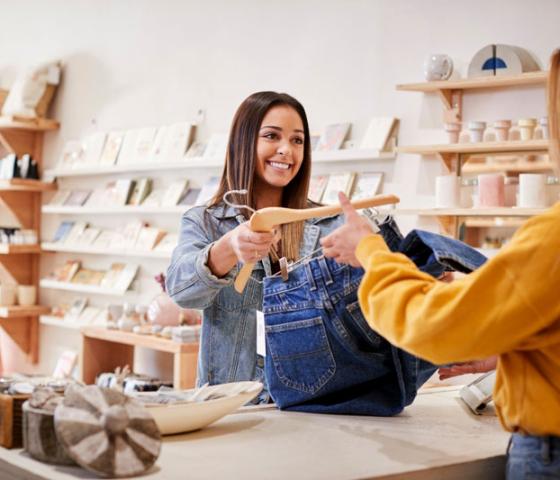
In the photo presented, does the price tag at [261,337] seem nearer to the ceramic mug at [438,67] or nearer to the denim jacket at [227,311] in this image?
the denim jacket at [227,311]

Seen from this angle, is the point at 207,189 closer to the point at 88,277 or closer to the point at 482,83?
the point at 88,277

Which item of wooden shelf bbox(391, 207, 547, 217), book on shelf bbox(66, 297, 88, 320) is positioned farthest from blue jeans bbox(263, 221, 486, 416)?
book on shelf bbox(66, 297, 88, 320)

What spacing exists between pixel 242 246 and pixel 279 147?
2.04 feet

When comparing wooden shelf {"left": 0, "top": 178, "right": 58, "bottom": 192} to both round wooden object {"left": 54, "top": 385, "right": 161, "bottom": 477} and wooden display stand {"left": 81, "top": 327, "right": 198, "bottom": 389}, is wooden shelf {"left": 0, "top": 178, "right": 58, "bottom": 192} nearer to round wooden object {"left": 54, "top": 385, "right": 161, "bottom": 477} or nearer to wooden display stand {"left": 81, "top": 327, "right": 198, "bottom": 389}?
wooden display stand {"left": 81, "top": 327, "right": 198, "bottom": 389}

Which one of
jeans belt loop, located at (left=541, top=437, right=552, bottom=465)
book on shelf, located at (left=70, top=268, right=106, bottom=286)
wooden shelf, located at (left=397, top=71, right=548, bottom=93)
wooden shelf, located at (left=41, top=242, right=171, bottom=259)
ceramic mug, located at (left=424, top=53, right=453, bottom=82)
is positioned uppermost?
ceramic mug, located at (left=424, top=53, right=453, bottom=82)

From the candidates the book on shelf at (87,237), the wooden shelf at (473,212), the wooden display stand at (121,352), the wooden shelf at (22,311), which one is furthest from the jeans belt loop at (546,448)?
the wooden shelf at (22,311)

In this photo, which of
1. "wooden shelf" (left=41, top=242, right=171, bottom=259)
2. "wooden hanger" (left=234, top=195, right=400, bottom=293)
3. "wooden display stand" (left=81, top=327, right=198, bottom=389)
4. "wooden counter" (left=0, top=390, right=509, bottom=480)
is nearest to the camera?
"wooden counter" (left=0, top=390, right=509, bottom=480)

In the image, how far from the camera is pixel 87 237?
6863 mm

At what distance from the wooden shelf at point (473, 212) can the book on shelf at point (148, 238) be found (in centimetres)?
201

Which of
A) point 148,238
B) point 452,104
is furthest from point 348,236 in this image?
point 148,238

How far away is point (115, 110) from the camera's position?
6.83m

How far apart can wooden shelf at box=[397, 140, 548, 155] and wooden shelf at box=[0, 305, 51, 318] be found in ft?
12.6

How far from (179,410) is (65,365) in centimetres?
527

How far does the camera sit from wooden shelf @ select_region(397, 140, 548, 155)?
4.28m
